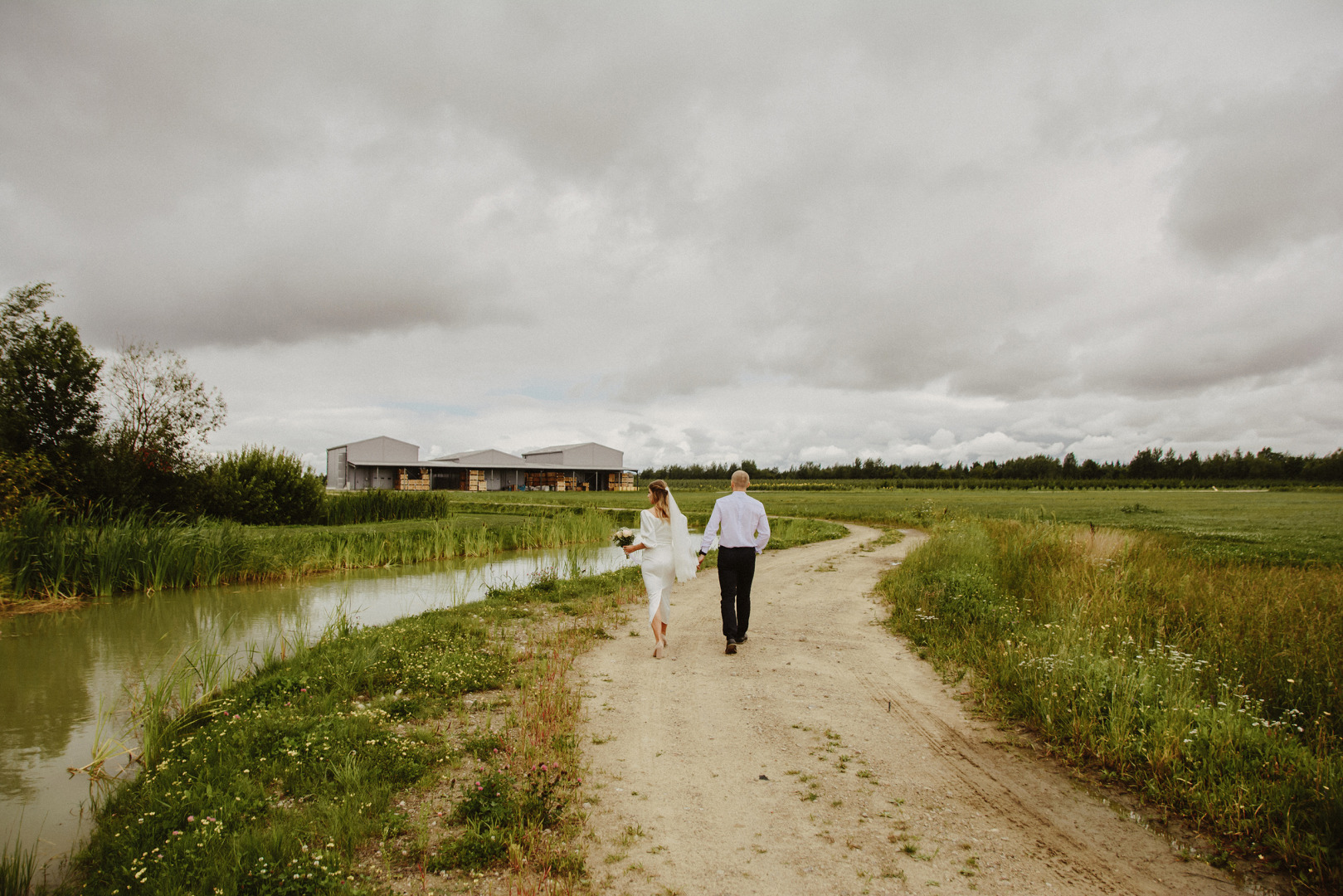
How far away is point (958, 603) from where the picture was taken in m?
9.97

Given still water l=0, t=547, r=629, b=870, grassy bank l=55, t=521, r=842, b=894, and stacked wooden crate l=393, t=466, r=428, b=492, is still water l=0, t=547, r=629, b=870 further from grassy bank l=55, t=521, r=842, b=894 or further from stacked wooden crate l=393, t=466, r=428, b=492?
stacked wooden crate l=393, t=466, r=428, b=492

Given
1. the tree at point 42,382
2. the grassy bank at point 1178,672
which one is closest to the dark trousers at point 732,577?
the grassy bank at point 1178,672

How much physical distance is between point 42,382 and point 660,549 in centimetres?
2321

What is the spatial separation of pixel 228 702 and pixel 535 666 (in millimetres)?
3219

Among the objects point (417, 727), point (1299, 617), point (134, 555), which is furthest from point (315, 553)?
point (1299, 617)

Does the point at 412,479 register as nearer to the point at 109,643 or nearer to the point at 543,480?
the point at 543,480

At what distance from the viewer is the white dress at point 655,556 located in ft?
26.8

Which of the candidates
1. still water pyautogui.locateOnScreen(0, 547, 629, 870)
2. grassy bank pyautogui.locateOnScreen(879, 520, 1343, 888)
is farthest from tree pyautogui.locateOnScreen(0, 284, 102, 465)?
Answer: grassy bank pyautogui.locateOnScreen(879, 520, 1343, 888)

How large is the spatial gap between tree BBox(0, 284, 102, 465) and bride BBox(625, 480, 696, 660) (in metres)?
21.5

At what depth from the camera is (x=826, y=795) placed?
4.54 meters

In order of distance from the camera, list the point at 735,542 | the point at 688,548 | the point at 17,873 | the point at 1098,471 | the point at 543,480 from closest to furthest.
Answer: the point at 17,873 < the point at 735,542 < the point at 688,548 < the point at 543,480 < the point at 1098,471

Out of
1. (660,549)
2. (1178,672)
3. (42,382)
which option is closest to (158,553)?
(42,382)

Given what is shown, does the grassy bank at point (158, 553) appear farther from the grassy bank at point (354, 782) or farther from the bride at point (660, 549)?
the bride at point (660, 549)

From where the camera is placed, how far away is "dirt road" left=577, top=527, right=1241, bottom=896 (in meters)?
3.58
